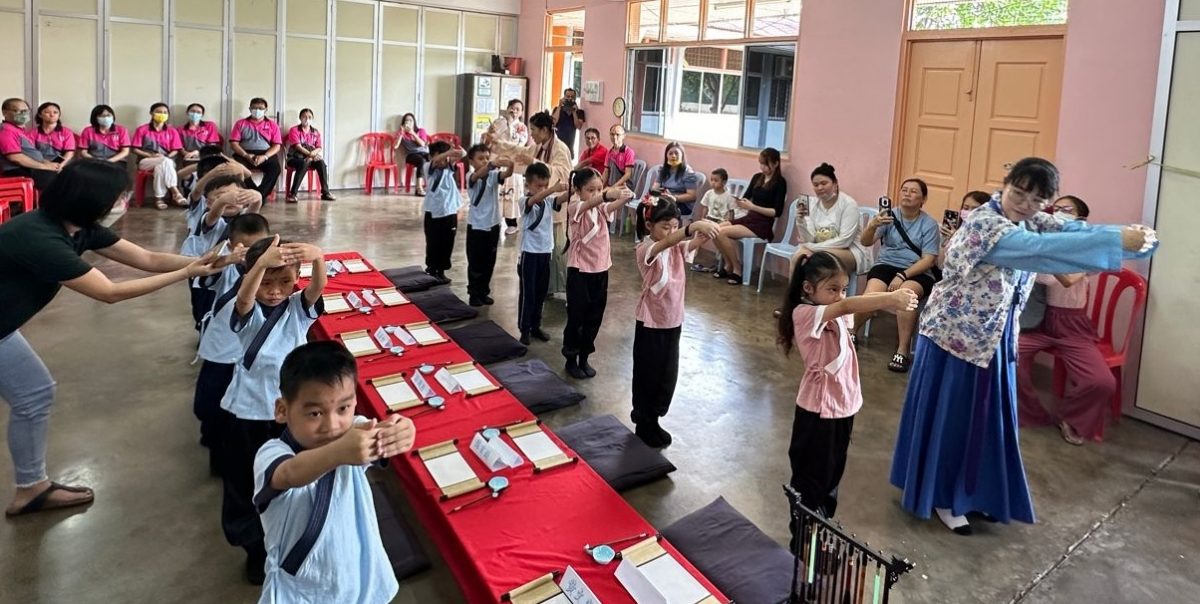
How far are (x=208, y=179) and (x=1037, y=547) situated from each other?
14.3 ft

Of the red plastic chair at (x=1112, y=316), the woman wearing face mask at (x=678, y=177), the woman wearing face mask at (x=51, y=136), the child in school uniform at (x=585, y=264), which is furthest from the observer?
the woman wearing face mask at (x=51, y=136)

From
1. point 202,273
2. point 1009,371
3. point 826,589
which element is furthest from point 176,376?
point 1009,371

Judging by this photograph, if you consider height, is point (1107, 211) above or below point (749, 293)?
above

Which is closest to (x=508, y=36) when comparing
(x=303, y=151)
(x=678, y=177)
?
(x=303, y=151)

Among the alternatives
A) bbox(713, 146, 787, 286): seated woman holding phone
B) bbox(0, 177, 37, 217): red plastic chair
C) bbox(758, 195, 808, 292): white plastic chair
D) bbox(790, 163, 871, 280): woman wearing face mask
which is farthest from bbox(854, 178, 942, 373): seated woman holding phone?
bbox(0, 177, 37, 217): red plastic chair

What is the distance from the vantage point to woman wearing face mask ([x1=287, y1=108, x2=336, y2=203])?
10.8 m

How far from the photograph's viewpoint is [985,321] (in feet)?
9.82

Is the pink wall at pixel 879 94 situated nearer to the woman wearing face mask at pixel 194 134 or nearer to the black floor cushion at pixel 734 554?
the black floor cushion at pixel 734 554

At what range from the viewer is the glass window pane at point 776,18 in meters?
7.60

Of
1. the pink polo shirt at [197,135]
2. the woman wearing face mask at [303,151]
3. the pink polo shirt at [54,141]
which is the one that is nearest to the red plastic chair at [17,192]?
the pink polo shirt at [54,141]

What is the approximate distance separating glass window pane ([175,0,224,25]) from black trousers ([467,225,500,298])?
6.81m

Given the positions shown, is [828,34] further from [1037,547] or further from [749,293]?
[1037,547]

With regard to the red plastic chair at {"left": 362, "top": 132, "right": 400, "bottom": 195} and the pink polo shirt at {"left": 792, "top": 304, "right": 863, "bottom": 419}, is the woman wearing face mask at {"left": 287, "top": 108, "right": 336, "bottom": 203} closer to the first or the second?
the red plastic chair at {"left": 362, "top": 132, "right": 400, "bottom": 195}

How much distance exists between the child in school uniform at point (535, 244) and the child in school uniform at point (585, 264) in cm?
39
